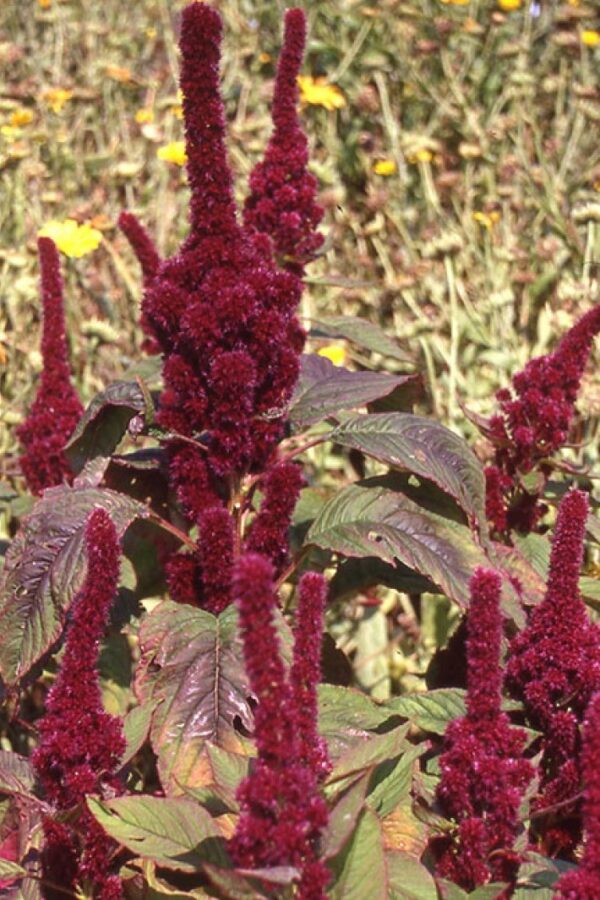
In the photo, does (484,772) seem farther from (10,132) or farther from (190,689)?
(10,132)

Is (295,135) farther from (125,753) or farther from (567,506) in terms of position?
(125,753)

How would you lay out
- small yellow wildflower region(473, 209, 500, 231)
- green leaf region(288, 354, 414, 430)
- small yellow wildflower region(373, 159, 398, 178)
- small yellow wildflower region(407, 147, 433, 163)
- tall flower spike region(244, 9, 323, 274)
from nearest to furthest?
green leaf region(288, 354, 414, 430) → tall flower spike region(244, 9, 323, 274) → small yellow wildflower region(473, 209, 500, 231) → small yellow wildflower region(407, 147, 433, 163) → small yellow wildflower region(373, 159, 398, 178)

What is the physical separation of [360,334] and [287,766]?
1.23 metres

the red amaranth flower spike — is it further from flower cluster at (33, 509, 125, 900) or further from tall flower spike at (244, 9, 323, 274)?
tall flower spike at (244, 9, 323, 274)

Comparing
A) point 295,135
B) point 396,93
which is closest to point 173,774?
point 295,135

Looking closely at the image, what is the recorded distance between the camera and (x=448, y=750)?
4.18ft

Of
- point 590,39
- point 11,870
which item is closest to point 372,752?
point 11,870

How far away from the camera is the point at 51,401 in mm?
2045

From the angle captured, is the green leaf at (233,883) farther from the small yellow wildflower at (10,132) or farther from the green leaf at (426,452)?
the small yellow wildflower at (10,132)

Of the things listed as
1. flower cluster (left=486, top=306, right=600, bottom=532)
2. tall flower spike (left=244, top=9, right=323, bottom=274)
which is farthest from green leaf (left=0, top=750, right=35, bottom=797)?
tall flower spike (left=244, top=9, right=323, bottom=274)

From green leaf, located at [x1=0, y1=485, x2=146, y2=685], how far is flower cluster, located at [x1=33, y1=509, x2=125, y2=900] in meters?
0.21

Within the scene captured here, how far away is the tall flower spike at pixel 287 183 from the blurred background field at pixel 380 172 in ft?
0.80

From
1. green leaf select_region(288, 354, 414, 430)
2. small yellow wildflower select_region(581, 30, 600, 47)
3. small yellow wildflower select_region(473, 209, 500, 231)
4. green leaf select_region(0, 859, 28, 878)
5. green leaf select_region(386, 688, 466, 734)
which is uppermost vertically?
small yellow wildflower select_region(581, 30, 600, 47)

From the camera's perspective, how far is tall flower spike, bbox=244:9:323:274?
6.63ft
